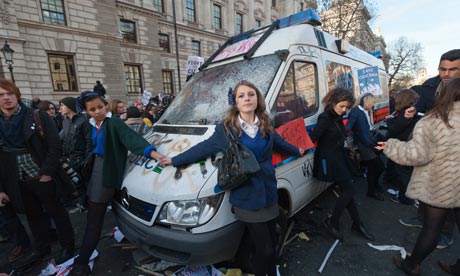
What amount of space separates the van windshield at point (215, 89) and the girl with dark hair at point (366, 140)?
1597 millimetres

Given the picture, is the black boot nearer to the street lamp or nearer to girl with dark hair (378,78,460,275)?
girl with dark hair (378,78,460,275)

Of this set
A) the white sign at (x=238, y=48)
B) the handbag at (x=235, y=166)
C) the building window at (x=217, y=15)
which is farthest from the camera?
the building window at (x=217, y=15)

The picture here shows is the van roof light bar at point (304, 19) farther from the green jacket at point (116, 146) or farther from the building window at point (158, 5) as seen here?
the building window at point (158, 5)

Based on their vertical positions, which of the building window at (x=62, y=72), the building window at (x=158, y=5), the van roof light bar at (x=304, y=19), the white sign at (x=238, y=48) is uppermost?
the building window at (x=158, y=5)

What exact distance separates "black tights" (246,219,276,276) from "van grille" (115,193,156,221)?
2.84 ft

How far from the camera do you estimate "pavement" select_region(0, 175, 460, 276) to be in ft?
8.41

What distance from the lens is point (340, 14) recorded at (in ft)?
57.7

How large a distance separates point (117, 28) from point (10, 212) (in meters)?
18.8

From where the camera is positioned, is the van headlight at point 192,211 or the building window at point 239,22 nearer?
the van headlight at point 192,211

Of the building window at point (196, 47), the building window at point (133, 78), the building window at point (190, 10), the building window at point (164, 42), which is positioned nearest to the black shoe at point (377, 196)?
the building window at point (133, 78)

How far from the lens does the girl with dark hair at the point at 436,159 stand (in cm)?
193

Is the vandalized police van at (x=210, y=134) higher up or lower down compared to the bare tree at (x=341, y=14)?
lower down

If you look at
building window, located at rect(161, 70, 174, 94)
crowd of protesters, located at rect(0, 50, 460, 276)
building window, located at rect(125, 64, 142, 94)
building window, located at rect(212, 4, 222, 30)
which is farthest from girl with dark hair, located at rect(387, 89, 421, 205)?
building window, located at rect(212, 4, 222, 30)

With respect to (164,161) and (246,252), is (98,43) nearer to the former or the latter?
(164,161)
